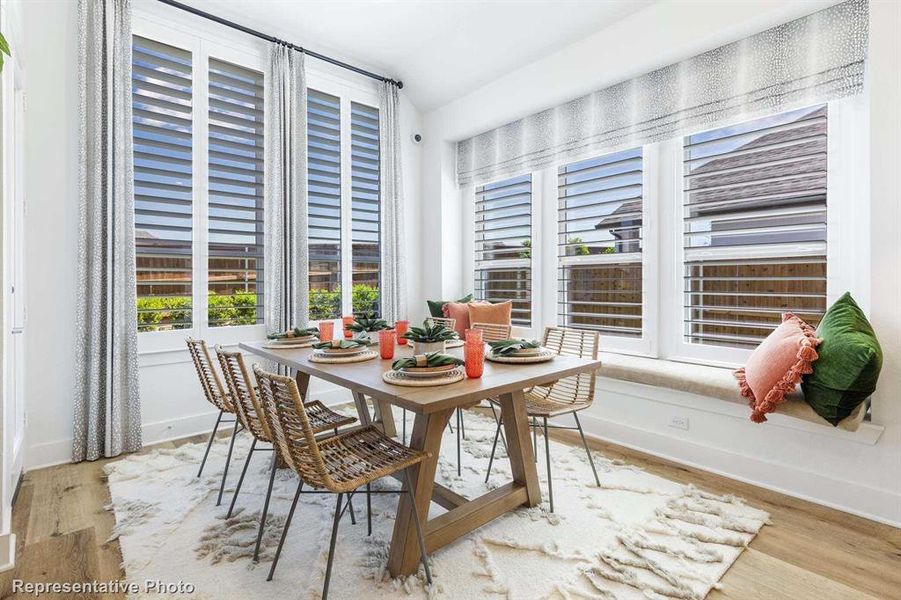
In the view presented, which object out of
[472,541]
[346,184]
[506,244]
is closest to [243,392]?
[472,541]

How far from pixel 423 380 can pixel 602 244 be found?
236 centimetres

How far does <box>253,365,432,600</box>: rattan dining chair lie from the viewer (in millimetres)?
1475

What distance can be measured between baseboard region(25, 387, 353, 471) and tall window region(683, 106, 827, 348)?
9.43 ft

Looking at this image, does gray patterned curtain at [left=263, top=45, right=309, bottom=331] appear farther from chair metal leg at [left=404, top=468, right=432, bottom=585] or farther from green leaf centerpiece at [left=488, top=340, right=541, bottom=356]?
chair metal leg at [left=404, top=468, right=432, bottom=585]

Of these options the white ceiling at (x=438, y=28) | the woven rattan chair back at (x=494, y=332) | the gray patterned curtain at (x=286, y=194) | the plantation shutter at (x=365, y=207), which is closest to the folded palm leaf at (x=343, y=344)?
the woven rattan chair back at (x=494, y=332)

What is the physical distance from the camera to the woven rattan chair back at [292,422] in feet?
4.68

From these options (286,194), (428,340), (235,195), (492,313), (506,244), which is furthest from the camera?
(506,244)

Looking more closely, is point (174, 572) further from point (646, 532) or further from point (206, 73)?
point (206, 73)

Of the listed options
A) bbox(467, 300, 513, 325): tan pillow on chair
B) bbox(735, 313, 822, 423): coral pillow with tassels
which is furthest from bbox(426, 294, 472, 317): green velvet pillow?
bbox(735, 313, 822, 423): coral pillow with tassels

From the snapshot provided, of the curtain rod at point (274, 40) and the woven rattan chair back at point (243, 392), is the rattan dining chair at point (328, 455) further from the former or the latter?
the curtain rod at point (274, 40)

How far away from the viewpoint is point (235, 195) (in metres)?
3.56

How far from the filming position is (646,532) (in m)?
2.02

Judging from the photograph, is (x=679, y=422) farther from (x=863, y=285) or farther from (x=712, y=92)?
(x=712, y=92)

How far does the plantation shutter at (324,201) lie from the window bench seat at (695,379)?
2.34 metres
